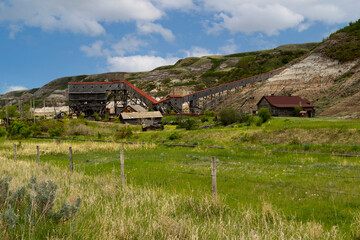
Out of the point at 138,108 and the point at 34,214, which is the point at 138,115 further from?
the point at 34,214

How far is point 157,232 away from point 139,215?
4.98 feet

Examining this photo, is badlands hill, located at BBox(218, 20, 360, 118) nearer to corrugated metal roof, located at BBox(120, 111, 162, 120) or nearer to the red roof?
the red roof

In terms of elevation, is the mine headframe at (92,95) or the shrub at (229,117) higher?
the mine headframe at (92,95)

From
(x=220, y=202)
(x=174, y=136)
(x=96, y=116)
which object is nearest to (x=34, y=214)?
(x=220, y=202)

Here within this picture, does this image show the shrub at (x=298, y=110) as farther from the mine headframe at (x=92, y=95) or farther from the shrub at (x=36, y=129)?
the shrub at (x=36, y=129)

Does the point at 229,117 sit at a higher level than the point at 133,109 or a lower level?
lower

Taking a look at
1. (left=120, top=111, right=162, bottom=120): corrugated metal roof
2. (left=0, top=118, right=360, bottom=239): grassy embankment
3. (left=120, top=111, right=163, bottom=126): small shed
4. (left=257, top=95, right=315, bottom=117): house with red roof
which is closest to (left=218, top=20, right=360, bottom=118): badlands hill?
(left=257, top=95, right=315, bottom=117): house with red roof

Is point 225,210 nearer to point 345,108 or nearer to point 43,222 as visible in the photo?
point 43,222

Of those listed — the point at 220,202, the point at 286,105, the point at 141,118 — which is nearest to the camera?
the point at 220,202

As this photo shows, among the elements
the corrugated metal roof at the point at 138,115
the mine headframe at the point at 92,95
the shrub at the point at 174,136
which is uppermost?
the mine headframe at the point at 92,95

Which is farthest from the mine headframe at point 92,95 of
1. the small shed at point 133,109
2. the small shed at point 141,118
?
the small shed at point 141,118

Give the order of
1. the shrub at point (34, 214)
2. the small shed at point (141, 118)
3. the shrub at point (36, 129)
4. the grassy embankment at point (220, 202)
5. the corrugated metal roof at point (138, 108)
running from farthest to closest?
1. the corrugated metal roof at point (138, 108)
2. the small shed at point (141, 118)
3. the shrub at point (36, 129)
4. the grassy embankment at point (220, 202)
5. the shrub at point (34, 214)

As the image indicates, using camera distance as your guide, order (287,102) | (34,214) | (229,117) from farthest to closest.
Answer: (287,102), (229,117), (34,214)

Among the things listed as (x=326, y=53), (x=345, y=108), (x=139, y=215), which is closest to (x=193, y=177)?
(x=139, y=215)
